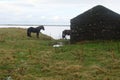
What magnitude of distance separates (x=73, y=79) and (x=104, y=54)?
8216mm

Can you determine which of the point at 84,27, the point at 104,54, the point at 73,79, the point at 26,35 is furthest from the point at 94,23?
the point at 73,79

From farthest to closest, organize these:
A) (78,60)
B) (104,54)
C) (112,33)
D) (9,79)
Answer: (112,33) → (104,54) → (78,60) → (9,79)

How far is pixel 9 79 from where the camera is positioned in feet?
51.2

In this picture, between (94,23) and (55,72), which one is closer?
(55,72)

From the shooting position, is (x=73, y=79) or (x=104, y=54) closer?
(x=73, y=79)

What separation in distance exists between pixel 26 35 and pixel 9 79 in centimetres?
2997

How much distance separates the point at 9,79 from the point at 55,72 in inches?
115

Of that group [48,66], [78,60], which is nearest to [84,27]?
[78,60]

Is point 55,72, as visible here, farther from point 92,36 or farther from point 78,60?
point 92,36

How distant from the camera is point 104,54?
24016mm

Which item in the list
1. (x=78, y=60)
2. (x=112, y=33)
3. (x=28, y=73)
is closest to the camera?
(x=28, y=73)

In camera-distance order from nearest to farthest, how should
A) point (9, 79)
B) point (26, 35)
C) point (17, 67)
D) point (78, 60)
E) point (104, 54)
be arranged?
point (9, 79), point (17, 67), point (78, 60), point (104, 54), point (26, 35)

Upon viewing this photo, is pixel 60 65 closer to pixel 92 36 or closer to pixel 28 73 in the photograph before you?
pixel 28 73

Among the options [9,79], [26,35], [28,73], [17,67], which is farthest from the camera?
[26,35]
